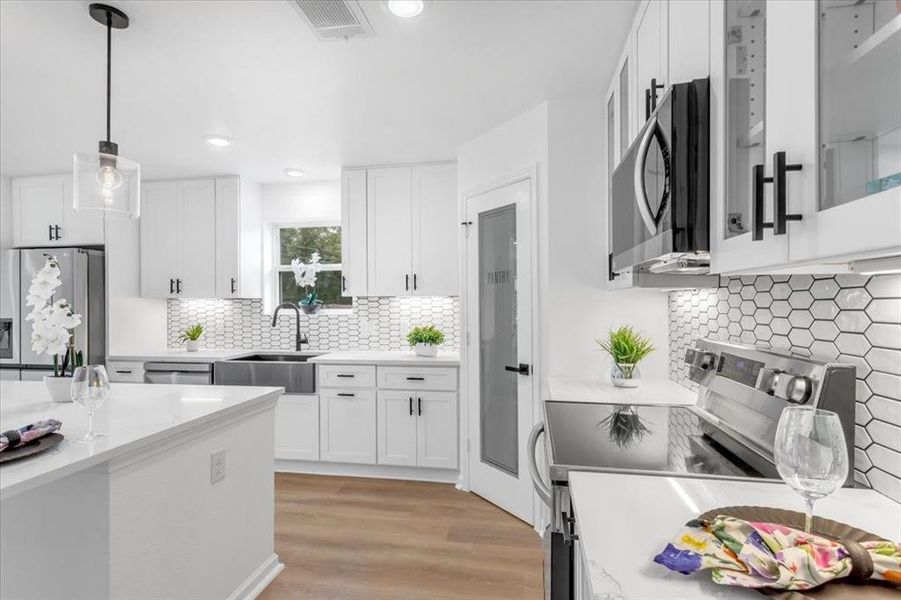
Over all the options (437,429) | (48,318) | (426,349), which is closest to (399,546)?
(437,429)

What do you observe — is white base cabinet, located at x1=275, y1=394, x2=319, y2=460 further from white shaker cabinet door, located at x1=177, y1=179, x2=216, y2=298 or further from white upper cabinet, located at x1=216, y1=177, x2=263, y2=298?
white shaker cabinet door, located at x1=177, y1=179, x2=216, y2=298

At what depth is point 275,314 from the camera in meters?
4.50

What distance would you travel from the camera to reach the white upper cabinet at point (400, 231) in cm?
400

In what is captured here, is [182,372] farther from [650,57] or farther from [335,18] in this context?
[650,57]

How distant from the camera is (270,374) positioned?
12.9 ft

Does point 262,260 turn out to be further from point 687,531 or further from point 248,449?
point 687,531

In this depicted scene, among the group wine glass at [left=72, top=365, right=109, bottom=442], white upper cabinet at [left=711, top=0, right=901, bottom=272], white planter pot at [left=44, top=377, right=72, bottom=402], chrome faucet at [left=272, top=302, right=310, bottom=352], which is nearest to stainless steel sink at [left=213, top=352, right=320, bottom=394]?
chrome faucet at [left=272, top=302, right=310, bottom=352]

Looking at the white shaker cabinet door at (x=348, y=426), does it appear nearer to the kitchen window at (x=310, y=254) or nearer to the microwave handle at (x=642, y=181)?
the kitchen window at (x=310, y=254)

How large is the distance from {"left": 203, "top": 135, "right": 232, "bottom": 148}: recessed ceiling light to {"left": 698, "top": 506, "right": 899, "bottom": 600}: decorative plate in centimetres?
357

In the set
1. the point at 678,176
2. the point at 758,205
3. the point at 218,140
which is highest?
the point at 218,140

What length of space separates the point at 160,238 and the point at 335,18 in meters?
3.39

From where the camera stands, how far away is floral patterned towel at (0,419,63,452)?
1.32m

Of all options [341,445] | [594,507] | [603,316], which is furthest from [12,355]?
[594,507]

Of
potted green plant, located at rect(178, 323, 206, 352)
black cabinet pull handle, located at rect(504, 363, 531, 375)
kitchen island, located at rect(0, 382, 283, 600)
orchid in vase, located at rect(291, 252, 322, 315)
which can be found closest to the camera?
kitchen island, located at rect(0, 382, 283, 600)
